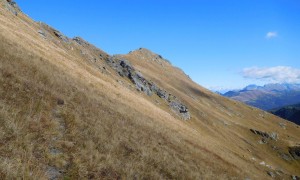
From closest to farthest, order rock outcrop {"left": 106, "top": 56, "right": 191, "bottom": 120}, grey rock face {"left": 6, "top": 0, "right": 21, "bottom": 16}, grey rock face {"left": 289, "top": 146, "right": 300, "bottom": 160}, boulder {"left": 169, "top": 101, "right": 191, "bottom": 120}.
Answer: grey rock face {"left": 6, "top": 0, "right": 21, "bottom": 16}, boulder {"left": 169, "top": 101, "right": 191, "bottom": 120}, rock outcrop {"left": 106, "top": 56, "right": 191, "bottom": 120}, grey rock face {"left": 289, "top": 146, "right": 300, "bottom": 160}

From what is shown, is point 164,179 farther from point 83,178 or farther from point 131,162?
point 83,178

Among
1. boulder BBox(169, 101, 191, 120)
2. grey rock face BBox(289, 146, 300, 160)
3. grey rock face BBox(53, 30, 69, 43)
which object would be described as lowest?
boulder BBox(169, 101, 191, 120)

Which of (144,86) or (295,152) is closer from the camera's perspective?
(144,86)

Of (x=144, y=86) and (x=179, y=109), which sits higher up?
(x=144, y=86)

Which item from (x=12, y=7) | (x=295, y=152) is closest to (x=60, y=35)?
(x=12, y=7)

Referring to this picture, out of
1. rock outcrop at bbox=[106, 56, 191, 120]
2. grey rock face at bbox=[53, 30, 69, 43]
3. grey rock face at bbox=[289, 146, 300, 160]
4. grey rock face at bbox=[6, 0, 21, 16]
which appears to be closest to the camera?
grey rock face at bbox=[6, 0, 21, 16]

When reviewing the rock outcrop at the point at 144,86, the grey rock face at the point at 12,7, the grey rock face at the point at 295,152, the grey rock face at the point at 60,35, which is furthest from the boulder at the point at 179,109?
the grey rock face at the point at 295,152

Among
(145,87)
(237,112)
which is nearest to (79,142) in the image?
(145,87)

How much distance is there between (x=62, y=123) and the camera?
668 inches

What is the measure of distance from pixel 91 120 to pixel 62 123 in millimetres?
2930

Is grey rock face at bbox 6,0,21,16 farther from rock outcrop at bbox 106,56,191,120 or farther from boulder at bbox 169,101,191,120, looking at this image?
boulder at bbox 169,101,191,120

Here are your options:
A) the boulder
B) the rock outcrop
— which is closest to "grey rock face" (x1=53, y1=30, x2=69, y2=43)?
the rock outcrop

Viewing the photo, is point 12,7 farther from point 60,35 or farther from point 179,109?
point 179,109

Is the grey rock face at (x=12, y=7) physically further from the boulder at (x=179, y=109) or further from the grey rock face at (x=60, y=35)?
the boulder at (x=179, y=109)
